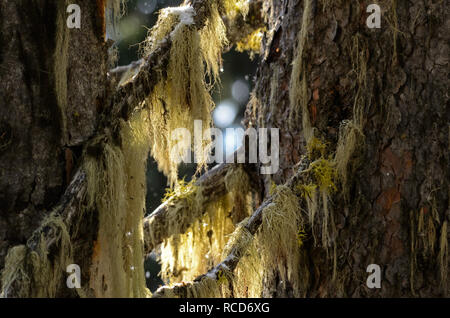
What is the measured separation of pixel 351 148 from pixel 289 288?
688mm

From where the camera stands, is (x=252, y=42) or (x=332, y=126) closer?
(x=332, y=126)

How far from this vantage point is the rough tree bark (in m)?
1.60

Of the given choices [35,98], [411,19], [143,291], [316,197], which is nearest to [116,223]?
[143,291]

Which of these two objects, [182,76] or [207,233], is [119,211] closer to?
[182,76]

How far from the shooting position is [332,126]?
2.15 metres

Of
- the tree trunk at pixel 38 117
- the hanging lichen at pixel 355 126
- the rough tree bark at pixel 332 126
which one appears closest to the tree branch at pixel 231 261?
the rough tree bark at pixel 332 126

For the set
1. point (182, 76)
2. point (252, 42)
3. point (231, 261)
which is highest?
point (252, 42)

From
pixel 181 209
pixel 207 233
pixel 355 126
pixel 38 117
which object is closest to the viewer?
pixel 38 117

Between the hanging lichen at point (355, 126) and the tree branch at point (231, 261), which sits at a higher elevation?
the hanging lichen at point (355, 126)

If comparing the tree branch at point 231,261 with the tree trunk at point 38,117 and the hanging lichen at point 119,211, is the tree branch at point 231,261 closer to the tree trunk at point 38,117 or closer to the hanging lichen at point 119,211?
the hanging lichen at point 119,211

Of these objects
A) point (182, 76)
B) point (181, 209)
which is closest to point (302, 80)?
point (182, 76)

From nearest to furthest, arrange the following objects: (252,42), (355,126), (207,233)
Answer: (355,126), (207,233), (252,42)

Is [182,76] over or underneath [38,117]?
over

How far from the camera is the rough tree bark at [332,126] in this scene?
1596 mm
